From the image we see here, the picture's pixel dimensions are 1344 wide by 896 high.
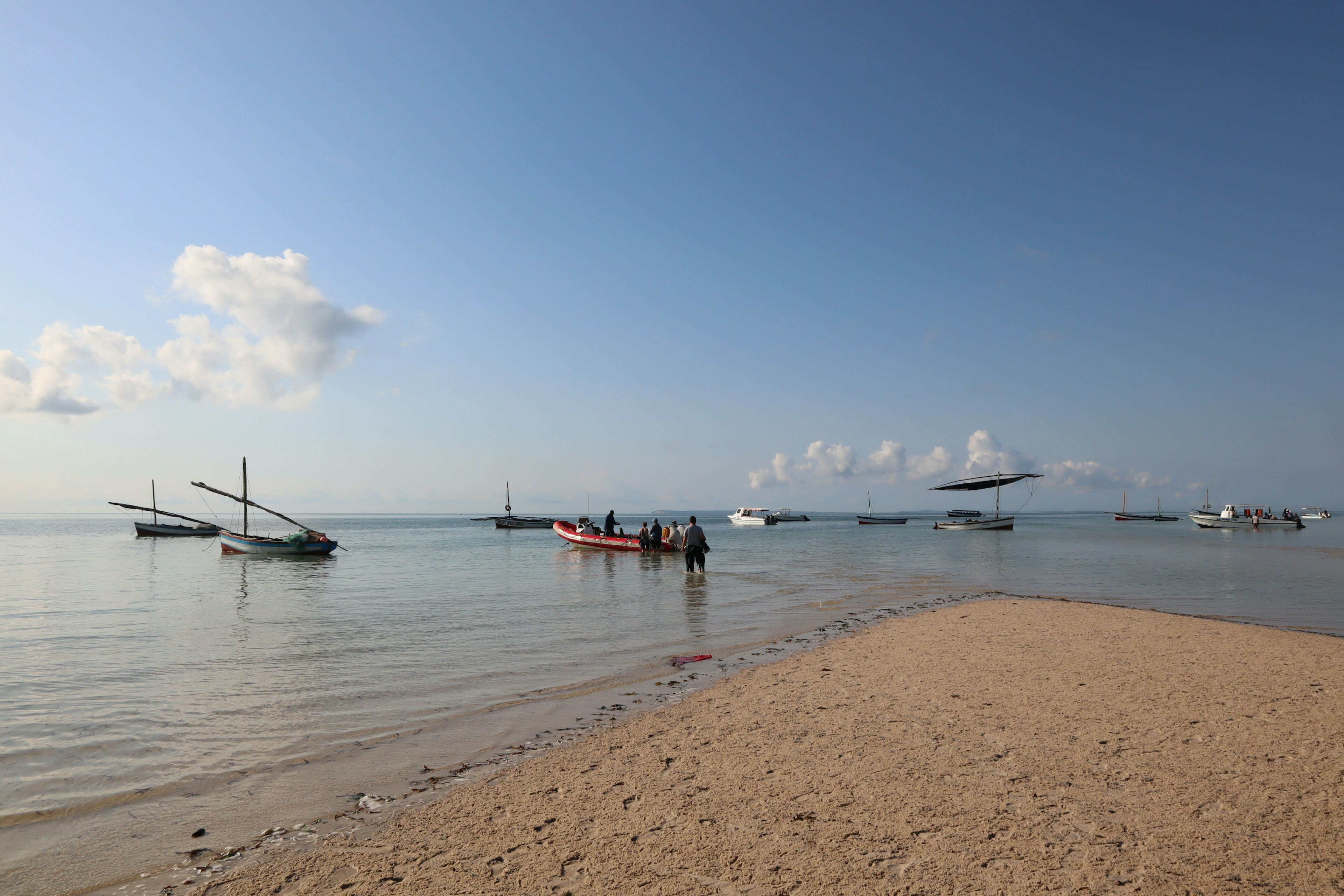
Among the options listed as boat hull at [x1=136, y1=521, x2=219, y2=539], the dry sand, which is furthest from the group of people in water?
boat hull at [x1=136, y1=521, x2=219, y2=539]

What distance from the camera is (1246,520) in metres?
71.7

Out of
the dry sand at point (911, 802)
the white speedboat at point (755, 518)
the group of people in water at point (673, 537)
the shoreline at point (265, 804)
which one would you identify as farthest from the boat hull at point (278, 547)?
the white speedboat at point (755, 518)

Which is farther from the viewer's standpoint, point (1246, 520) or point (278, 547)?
point (1246, 520)

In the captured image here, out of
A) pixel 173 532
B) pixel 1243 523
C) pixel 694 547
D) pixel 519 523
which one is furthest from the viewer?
pixel 519 523

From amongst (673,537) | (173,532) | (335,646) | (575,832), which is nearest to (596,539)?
(673,537)

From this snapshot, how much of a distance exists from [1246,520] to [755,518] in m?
65.2

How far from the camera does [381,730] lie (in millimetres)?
7336

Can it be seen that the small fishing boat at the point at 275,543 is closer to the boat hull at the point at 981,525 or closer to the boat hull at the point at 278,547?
the boat hull at the point at 278,547

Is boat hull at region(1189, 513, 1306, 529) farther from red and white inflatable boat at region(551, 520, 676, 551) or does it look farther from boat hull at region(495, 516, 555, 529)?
boat hull at region(495, 516, 555, 529)

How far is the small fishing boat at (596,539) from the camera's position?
118ft

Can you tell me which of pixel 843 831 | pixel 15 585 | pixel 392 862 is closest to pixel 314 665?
pixel 392 862

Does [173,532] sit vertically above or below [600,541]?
below

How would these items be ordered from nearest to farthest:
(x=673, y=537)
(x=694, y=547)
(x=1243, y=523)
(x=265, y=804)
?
(x=265, y=804) → (x=694, y=547) → (x=673, y=537) → (x=1243, y=523)

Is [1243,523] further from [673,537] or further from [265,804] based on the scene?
[265,804]
